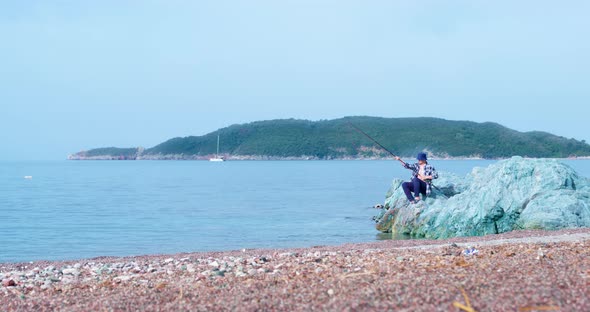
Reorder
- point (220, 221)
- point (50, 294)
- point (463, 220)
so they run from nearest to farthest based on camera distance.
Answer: point (50, 294), point (463, 220), point (220, 221)

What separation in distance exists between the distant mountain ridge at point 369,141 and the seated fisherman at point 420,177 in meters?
98.8

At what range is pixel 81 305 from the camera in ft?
25.0

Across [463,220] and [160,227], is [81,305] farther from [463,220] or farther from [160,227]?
[160,227]

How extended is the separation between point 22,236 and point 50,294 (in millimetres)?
15308

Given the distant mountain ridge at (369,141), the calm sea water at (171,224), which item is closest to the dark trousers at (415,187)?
the calm sea water at (171,224)

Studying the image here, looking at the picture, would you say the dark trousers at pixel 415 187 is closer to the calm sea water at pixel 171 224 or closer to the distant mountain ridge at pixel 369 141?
the calm sea water at pixel 171 224

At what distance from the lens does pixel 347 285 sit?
24.2ft

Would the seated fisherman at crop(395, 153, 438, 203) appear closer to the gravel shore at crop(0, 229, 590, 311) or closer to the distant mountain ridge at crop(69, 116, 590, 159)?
the gravel shore at crop(0, 229, 590, 311)

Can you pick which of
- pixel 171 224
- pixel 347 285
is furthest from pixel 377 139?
pixel 347 285

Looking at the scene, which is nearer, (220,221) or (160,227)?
(160,227)

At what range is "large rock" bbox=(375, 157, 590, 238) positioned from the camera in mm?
16953

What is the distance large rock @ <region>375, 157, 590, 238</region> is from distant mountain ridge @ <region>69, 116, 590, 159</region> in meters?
97.5

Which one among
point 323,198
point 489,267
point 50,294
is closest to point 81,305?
point 50,294

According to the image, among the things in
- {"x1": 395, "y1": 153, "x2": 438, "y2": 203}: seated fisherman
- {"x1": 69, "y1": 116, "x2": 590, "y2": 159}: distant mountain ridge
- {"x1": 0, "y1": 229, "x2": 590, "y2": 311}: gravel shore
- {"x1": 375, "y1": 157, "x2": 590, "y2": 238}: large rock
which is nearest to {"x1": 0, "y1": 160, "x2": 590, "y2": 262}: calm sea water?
{"x1": 375, "y1": 157, "x2": 590, "y2": 238}: large rock
